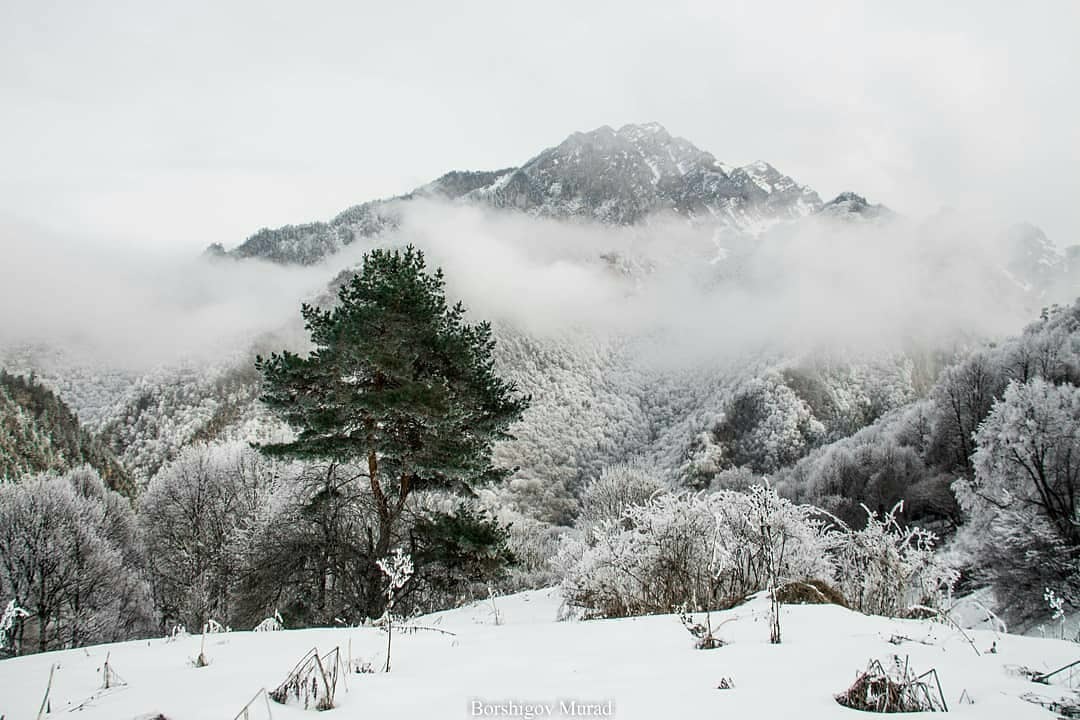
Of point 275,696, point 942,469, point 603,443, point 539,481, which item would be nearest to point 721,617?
point 275,696

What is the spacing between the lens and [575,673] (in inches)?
129

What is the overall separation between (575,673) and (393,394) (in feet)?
29.1

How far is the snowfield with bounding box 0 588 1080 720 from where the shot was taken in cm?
257

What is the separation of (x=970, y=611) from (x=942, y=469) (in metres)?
27.1

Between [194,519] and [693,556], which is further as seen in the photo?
[194,519]

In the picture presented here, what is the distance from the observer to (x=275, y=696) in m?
2.86

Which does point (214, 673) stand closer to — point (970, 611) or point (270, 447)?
point (270, 447)

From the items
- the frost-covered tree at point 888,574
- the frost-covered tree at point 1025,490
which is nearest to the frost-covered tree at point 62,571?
the frost-covered tree at point 888,574

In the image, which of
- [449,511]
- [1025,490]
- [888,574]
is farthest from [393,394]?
[1025,490]

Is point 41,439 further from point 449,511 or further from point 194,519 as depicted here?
point 449,511

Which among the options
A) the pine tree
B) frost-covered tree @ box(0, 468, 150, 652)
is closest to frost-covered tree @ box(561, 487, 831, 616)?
the pine tree

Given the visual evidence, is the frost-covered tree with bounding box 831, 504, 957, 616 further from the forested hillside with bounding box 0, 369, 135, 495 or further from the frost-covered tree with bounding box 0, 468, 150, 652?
the forested hillside with bounding box 0, 369, 135, 495

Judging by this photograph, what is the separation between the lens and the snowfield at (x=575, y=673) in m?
2.57

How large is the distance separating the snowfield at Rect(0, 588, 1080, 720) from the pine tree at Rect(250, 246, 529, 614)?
23.0 feet
